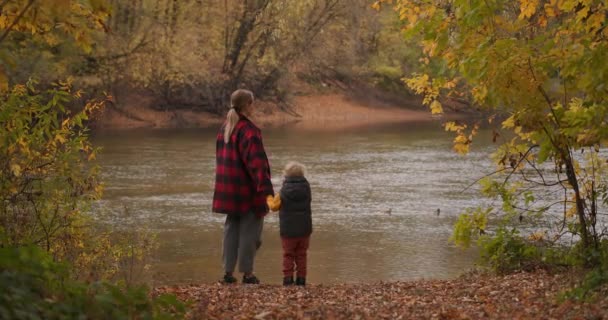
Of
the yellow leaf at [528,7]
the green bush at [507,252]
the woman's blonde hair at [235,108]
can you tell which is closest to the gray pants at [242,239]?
the woman's blonde hair at [235,108]

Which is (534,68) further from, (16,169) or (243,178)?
(16,169)

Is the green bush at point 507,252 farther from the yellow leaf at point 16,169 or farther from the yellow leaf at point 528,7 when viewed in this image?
the yellow leaf at point 16,169

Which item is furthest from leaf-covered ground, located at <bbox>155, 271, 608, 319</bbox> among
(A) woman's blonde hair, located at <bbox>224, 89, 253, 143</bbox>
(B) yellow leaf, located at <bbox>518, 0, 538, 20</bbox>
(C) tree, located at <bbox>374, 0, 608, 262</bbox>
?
(B) yellow leaf, located at <bbox>518, 0, 538, 20</bbox>

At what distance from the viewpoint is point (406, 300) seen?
27.5 ft

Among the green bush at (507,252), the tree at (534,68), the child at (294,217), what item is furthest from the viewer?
the green bush at (507,252)

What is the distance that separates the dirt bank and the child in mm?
28891

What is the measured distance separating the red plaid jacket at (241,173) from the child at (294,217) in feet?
0.87

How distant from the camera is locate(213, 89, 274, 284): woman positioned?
934cm

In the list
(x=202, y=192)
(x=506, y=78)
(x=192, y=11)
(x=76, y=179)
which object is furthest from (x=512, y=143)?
(x=192, y=11)

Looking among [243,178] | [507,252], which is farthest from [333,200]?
[243,178]

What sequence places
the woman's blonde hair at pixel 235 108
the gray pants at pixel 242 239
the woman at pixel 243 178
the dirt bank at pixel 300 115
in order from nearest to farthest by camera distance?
the woman at pixel 243 178 → the woman's blonde hair at pixel 235 108 → the gray pants at pixel 242 239 → the dirt bank at pixel 300 115

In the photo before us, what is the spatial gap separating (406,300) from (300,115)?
39.9 m

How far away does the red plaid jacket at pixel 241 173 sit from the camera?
9.35m

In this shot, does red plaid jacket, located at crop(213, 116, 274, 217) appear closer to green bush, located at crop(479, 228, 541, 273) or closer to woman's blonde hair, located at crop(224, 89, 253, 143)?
woman's blonde hair, located at crop(224, 89, 253, 143)
